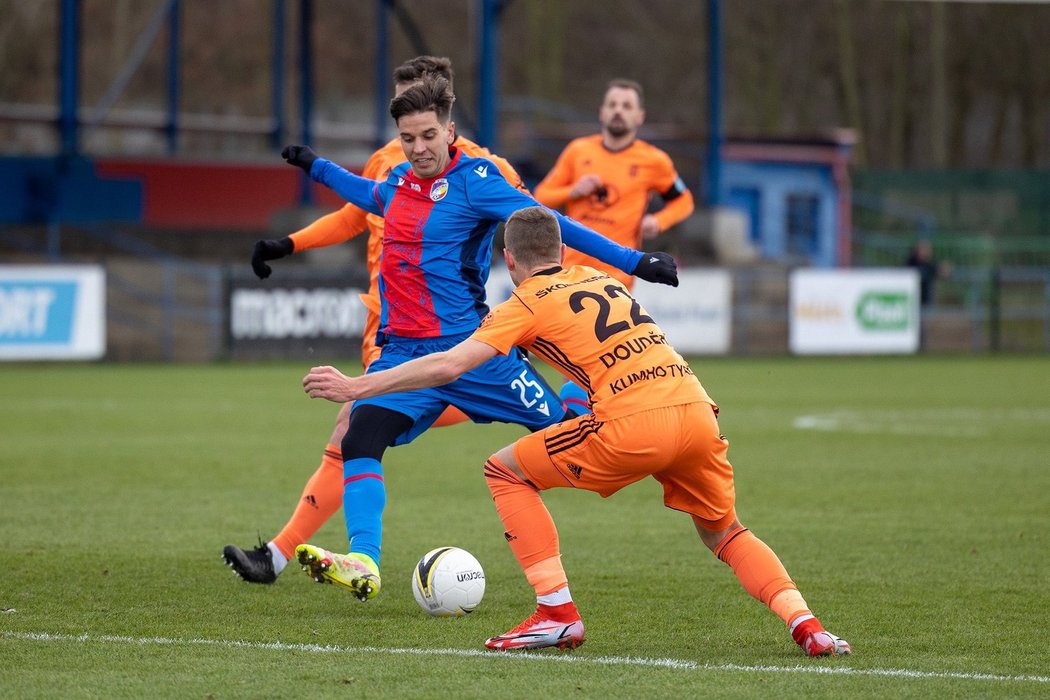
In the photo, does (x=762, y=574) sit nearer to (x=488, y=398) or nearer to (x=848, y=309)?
(x=488, y=398)

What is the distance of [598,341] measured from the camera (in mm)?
5512

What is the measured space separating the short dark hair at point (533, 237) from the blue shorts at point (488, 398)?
85 cm

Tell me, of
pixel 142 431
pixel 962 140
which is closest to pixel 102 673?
pixel 142 431

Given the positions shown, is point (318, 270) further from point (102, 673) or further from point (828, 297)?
point (102, 673)

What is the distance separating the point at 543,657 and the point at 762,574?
32.8 inches

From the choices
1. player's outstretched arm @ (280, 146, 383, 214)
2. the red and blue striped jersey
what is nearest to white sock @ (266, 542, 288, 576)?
the red and blue striped jersey

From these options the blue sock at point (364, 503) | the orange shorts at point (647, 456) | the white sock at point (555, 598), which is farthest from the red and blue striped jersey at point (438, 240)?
the white sock at point (555, 598)

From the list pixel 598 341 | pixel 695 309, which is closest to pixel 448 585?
pixel 598 341

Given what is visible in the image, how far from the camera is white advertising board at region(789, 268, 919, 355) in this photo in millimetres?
24594

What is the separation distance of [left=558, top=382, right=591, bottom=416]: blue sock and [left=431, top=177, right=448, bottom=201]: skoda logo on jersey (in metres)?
1.82

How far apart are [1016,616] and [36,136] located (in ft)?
123

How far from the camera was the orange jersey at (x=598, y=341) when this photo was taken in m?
5.46

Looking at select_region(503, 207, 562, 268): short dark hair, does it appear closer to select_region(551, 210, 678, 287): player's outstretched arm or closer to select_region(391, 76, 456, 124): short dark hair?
select_region(551, 210, 678, 287): player's outstretched arm

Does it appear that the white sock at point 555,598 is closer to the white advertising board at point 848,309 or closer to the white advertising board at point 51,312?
the white advertising board at point 51,312
